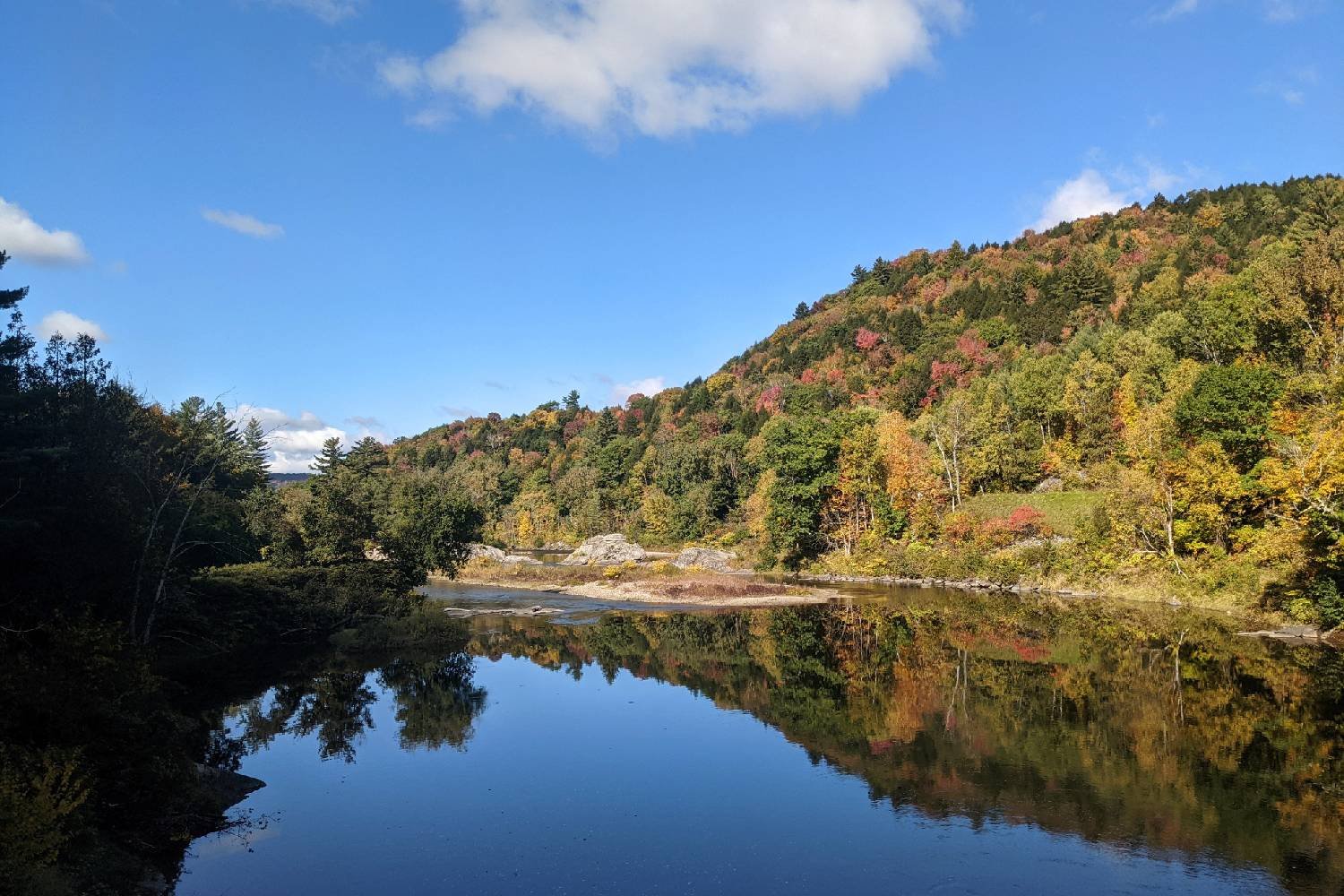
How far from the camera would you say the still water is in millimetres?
14906

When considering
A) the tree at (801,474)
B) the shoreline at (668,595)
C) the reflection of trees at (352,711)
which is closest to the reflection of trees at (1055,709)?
the reflection of trees at (352,711)

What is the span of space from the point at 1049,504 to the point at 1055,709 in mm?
41881

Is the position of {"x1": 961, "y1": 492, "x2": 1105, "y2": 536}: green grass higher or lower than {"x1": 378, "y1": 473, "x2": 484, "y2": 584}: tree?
higher

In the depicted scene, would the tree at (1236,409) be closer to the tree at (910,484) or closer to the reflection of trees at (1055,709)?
the reflection of trees at (1055,709)

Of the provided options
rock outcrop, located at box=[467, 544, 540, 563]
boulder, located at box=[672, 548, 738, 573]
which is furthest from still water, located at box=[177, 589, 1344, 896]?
rock outcrop, located at box=[467, 544, 540, 563]

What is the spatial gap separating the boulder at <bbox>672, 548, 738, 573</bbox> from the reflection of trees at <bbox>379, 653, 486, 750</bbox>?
128 feet

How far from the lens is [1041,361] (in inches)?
3179

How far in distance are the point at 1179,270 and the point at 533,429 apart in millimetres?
125909

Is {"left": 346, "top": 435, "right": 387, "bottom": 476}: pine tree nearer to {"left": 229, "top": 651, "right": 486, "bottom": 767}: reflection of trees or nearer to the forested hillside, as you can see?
the forested hillside

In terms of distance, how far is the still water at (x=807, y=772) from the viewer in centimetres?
1491

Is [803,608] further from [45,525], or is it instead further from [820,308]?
[820,308]

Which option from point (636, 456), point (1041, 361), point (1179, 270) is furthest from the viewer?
point (636, 456)

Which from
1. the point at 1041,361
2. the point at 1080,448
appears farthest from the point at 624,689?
the point at 1041,361

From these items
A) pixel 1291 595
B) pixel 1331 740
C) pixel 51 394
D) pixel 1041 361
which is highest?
pixel 1041 361
